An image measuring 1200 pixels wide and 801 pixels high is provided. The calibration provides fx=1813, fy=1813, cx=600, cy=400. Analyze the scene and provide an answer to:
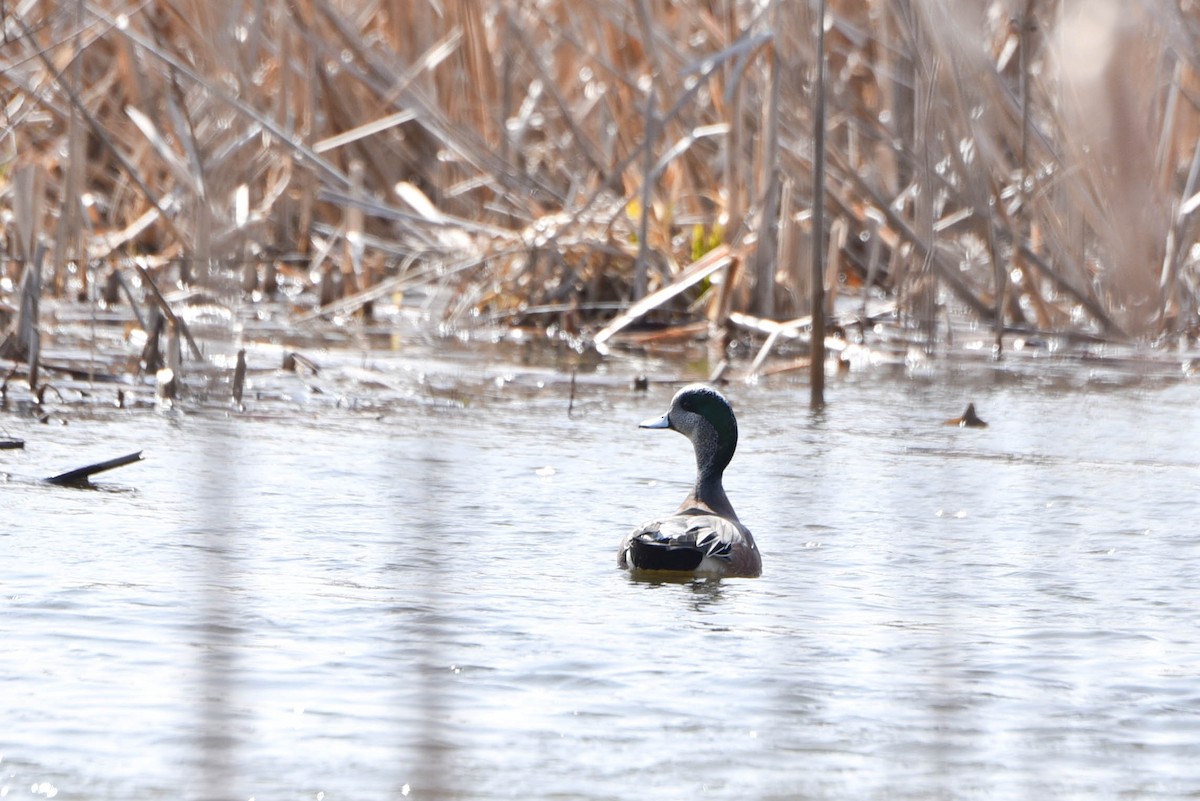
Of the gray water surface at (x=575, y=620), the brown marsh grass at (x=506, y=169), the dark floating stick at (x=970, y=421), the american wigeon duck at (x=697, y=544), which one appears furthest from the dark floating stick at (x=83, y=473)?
the dark floating stick at (x=970, y=421)

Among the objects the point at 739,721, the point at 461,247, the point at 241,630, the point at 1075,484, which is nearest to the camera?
the point at 739,721

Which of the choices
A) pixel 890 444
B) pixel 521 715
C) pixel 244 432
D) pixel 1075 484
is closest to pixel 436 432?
pixel 244 432

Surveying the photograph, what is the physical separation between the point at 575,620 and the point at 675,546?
2.01ft

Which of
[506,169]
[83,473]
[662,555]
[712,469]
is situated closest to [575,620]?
[662,555]

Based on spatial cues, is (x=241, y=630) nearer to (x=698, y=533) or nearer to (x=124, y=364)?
(x=698, y=533)

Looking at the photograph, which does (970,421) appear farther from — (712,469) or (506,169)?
(506,169)

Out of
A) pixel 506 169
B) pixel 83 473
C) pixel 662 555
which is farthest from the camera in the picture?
pixel 506 169

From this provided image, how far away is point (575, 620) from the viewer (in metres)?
3.86

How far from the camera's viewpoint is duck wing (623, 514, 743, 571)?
4387mm

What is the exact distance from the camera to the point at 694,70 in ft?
25.5

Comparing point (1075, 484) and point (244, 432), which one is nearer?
point (1075, 484)

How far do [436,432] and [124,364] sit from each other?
6.28 feet

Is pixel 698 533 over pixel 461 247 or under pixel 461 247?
under

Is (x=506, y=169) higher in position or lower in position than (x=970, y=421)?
higher
